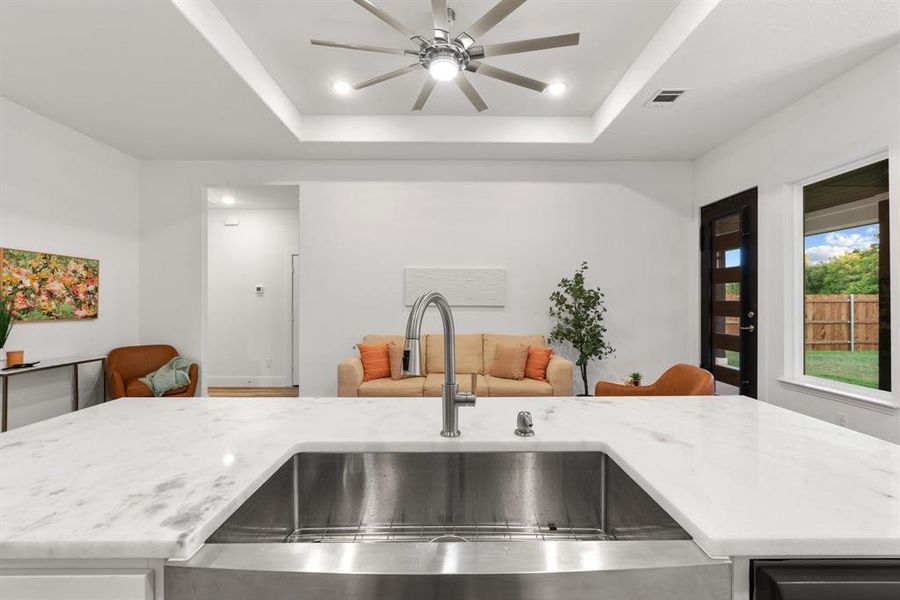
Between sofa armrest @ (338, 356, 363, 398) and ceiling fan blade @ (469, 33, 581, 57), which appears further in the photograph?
sofa armrest @ (338, 356, 363, 398)

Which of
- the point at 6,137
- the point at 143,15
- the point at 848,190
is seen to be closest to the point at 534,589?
the point at 143,15

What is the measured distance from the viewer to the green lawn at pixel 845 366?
2.71m

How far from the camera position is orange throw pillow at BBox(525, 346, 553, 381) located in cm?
392

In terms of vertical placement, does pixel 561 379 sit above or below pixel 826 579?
below

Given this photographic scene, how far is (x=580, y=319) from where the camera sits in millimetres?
4277

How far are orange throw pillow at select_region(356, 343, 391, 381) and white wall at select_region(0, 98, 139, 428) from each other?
2.50 metres

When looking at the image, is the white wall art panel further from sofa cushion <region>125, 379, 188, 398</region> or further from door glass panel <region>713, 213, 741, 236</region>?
sofa cushion <region>125, 379, 188, 398</region>

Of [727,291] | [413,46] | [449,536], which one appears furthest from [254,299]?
[449,536]

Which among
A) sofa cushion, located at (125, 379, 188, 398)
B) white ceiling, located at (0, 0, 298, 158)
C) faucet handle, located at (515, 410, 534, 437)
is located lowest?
sofa cushion, located at (125, 379, 188, 398)

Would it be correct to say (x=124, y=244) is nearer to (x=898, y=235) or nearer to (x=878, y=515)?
(x=878, y=515)

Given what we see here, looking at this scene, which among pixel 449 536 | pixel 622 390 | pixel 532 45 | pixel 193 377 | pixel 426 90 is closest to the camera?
pixel 449 536

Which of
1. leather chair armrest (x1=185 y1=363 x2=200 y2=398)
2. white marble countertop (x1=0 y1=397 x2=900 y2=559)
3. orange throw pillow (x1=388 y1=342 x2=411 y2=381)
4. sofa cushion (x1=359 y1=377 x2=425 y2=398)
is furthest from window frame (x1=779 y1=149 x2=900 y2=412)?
leather chair armrest (x1=185 y1=363 x2=200 y2=398)

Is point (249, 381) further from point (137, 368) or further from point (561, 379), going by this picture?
point (561, 379)

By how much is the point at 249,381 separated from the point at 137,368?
2.00m
